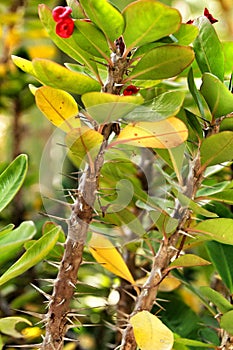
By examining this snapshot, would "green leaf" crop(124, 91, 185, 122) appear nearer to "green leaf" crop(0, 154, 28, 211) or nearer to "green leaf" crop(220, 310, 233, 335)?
"green leaf" crop(0, 154, 28, 211)

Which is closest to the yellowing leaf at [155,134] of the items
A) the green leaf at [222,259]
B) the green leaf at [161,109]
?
the green leaf at [161,109]

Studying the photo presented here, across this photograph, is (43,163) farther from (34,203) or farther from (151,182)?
(34,203)

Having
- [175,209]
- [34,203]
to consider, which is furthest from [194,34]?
[34,203]

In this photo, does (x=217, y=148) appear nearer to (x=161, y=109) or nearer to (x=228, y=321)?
(x=161, y=109)

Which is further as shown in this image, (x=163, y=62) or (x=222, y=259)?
(x=222, y=259)

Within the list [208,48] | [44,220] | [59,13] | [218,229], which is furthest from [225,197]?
[44,220]

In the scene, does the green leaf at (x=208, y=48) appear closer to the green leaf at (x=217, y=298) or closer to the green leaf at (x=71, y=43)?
the green leaf at (x=71, y=43)
